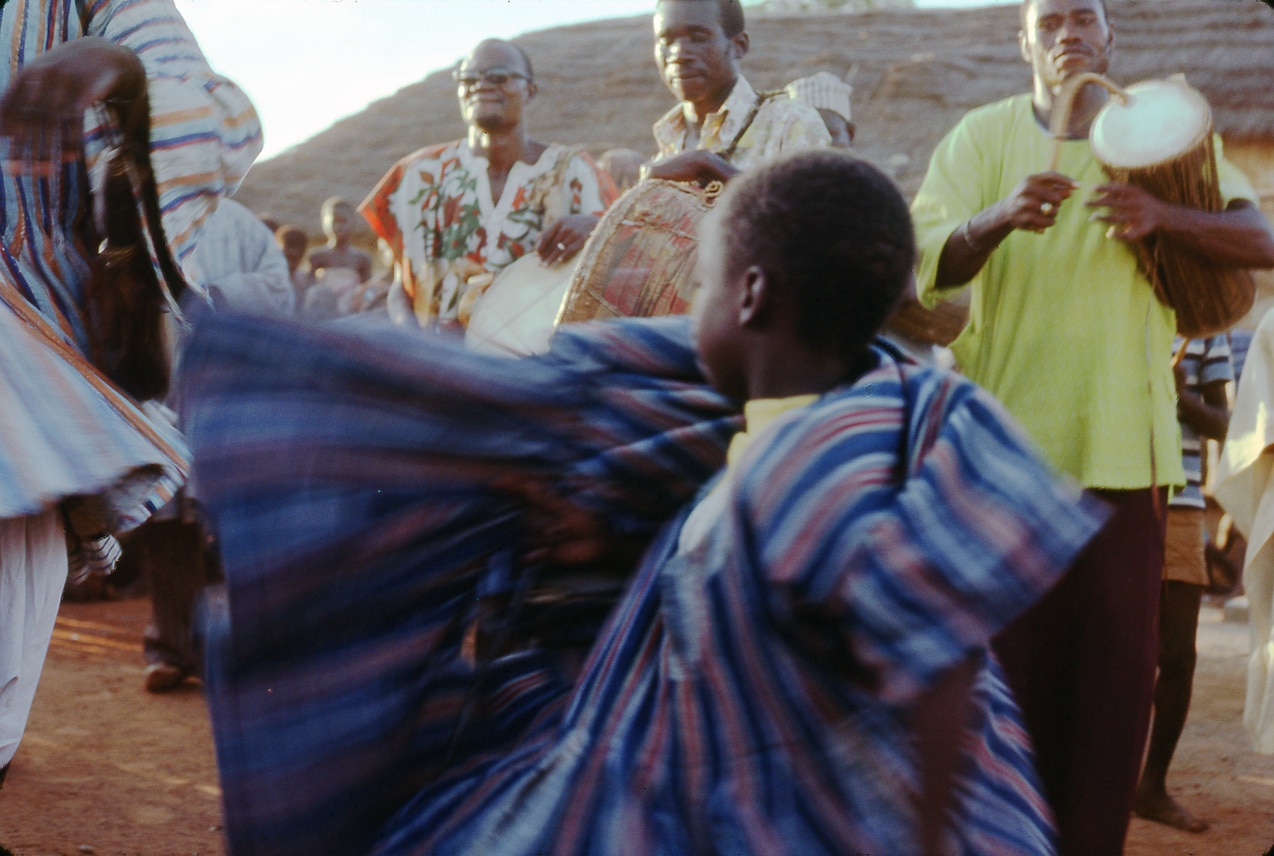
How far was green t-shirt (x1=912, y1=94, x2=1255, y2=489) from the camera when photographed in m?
2.67

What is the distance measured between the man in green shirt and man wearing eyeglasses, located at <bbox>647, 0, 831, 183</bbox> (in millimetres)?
855

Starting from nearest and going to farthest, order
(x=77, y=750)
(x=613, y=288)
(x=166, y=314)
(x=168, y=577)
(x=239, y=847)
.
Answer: (x=239, y=847)
(x=166, y=314)
(x=613, y=288)
(x=77, y=750)
(x=168, y=577)

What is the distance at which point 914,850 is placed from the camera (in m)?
1.44

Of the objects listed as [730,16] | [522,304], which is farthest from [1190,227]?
[522,304]

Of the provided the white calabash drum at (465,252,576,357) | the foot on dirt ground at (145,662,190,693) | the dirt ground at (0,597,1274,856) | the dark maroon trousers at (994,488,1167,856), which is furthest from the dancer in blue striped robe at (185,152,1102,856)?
the foot on dirt ground at (145,662,190,693)

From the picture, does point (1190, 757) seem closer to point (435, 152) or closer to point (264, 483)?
point (435, 152)

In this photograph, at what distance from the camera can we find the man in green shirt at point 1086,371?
8.57ft

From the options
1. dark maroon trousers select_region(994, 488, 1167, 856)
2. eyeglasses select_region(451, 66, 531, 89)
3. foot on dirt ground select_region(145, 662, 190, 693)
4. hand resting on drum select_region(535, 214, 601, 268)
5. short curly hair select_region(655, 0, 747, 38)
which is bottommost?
foot on dirt ground select_region(145, 662, 190, 693)

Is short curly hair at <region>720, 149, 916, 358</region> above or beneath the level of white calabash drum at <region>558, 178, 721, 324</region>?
above

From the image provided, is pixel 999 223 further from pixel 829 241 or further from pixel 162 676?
pixel 162 676

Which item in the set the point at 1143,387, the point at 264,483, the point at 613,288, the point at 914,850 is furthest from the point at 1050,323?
the point at 264,483

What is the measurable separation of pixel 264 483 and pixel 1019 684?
1789 millimetres

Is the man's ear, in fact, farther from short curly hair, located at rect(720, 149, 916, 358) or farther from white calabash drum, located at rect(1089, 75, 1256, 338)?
white calabash drum, located at rect(1089, 75, 1256, 338)

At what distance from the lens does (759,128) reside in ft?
12.0
